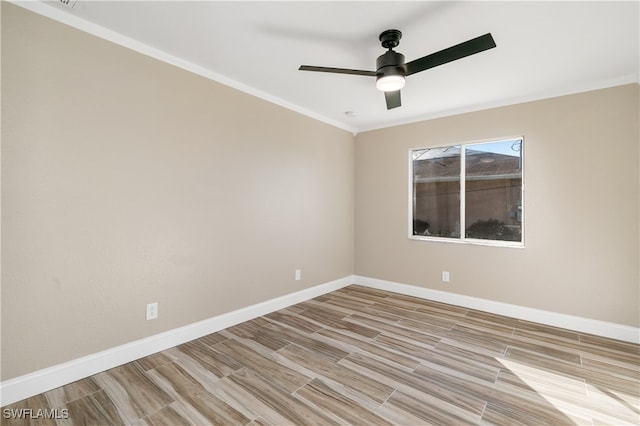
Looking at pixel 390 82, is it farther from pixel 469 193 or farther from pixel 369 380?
pixel 469 193

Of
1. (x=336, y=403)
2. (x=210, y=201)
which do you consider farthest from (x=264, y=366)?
(x=210, y=201)

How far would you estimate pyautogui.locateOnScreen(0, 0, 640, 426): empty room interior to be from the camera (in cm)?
186

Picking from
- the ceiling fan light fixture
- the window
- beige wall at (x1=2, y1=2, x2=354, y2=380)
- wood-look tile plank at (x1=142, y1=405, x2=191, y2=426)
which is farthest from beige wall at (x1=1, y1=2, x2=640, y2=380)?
the ceiling fan light fixture

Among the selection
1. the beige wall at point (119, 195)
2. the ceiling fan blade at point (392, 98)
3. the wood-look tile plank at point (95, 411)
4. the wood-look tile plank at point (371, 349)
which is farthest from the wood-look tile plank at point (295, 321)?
the ceiling fan blade at point (392, 98)

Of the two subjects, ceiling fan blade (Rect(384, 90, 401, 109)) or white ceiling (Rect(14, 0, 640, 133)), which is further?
ceiling fan blade (Rect(384, 90, 401, 109))

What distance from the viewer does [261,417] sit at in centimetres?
174

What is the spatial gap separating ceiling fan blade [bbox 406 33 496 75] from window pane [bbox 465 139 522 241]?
2062 mm

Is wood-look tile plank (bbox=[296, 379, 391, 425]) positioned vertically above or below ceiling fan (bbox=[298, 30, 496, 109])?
below

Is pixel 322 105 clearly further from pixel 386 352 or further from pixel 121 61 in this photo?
pixel 386 352

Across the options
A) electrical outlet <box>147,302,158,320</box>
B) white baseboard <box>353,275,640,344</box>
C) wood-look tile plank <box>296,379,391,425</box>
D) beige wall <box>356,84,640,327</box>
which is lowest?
wood-look tile plank <box>296,379,391,425</box>

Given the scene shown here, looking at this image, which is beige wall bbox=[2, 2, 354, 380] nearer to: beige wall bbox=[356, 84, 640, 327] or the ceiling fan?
the ceiling fan

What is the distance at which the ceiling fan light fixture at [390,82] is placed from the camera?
2104 millimetres

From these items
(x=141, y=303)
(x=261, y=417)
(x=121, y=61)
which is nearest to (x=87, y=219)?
(x=141, y=303)

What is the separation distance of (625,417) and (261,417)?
2.16 m
